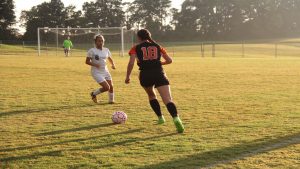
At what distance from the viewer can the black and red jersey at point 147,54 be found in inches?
287

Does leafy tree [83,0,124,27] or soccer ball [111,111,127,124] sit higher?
leafy tree [83,0,124,27]

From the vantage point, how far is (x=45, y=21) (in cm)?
8231

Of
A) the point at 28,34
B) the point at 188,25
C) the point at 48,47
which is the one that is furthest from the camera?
the point at 188,25

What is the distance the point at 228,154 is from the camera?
5.82 meters

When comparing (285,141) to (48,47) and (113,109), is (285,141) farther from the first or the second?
(48,47)

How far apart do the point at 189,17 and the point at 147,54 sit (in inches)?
3436

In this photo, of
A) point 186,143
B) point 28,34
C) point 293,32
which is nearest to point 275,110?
point 186,143

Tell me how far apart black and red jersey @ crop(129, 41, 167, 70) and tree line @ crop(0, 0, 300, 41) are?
76.9 metres

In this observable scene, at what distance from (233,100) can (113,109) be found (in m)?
3.29

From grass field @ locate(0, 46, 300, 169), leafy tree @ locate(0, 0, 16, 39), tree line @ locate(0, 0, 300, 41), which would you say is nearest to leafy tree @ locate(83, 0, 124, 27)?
tree line @ locate(0, 0, 300, 41)

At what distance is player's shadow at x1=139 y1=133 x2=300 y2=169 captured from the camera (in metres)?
5.37

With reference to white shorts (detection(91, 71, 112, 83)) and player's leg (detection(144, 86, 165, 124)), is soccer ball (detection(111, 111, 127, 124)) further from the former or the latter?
white shorts (detection(91, 71, 112, 83))

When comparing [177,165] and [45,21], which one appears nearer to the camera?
[177,165]

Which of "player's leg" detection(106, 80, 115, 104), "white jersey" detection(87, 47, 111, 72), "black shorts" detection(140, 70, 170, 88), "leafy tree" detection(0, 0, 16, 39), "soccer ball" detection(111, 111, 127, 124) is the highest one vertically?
"leafy tree" detection(0, 0, 16, 39)
